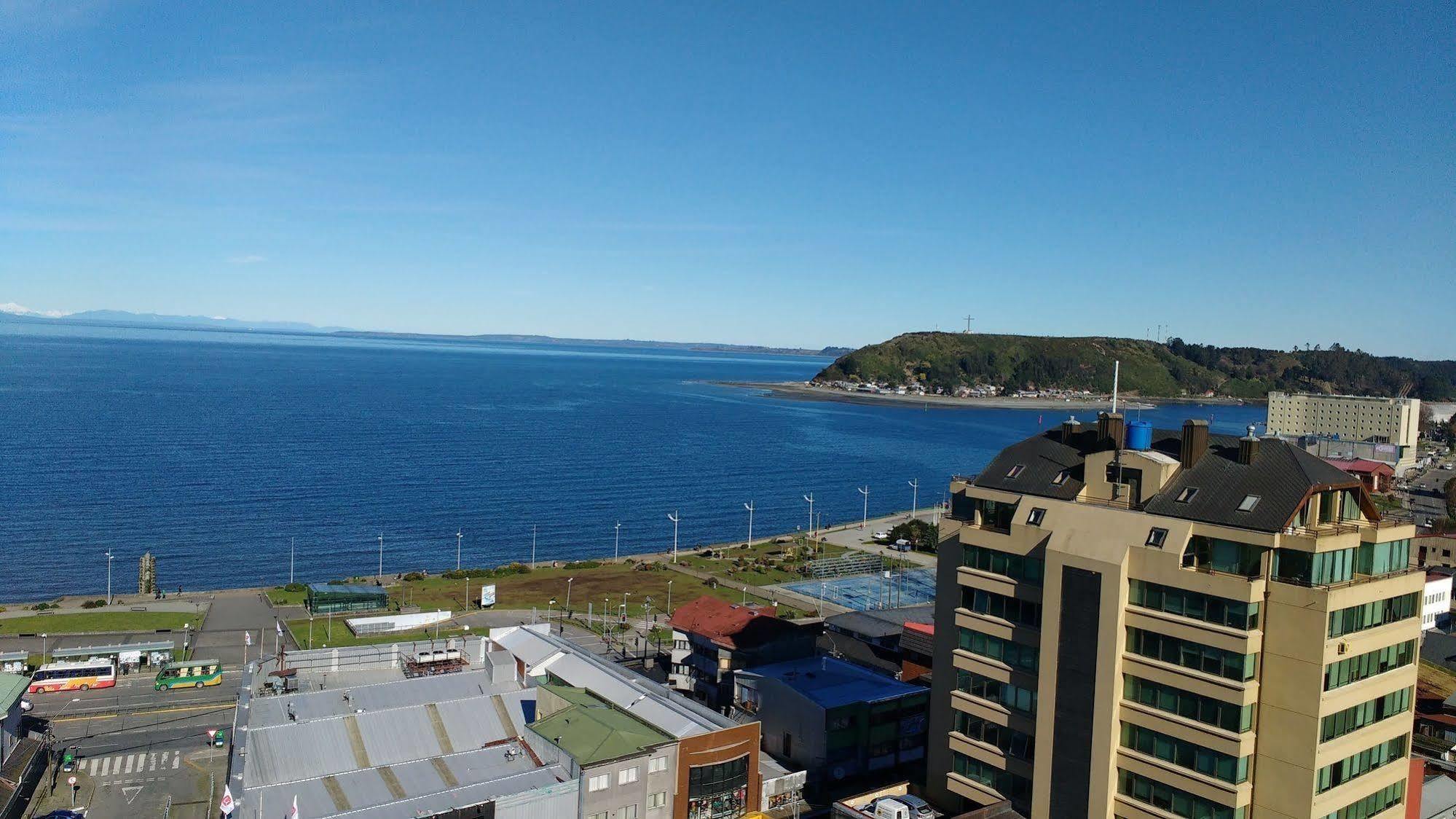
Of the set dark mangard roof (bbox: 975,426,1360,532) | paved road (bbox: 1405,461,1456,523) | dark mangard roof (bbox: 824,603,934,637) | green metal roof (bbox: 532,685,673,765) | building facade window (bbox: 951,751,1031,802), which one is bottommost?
dark mangard roof (bbox: 824,603,934,637)

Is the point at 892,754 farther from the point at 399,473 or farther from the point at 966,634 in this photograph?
the point at 399,473

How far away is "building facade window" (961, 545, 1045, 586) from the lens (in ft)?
89.5

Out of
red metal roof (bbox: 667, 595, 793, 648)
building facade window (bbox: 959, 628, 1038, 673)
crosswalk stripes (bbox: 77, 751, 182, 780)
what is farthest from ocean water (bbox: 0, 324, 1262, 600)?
building facade window (bbox: 959, 628, 1038, 673)

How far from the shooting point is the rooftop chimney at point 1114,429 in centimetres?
2767

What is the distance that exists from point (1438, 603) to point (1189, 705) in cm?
5631

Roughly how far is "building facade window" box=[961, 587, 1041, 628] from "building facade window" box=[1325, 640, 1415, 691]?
273 inches


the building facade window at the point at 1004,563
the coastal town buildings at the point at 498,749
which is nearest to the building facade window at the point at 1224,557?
the building facade window at the point at 1004,563

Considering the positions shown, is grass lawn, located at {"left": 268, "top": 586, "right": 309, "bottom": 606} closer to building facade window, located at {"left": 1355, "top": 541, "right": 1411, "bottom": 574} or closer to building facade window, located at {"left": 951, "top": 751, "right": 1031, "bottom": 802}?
building facade window, located at {"left": 951, "top": 751, "right": 1031, "bottom": 802}

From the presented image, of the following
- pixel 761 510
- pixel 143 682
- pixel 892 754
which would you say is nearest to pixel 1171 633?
pixel 892 754

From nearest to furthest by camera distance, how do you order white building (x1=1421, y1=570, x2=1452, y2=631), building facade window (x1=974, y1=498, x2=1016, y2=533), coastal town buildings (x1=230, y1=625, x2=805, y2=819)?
building facade window (x1=974, y1=498, x2=1016, y2=533)
coastal town buildings (x1=230, y1=625, x2=805, y2=819)
white building (x1=1421, y1=570, x2=1452, y2=631)

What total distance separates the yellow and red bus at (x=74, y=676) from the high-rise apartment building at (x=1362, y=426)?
149m

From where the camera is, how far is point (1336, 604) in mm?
22719

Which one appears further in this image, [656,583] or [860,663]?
[656,583]

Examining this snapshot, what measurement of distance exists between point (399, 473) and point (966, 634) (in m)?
110
